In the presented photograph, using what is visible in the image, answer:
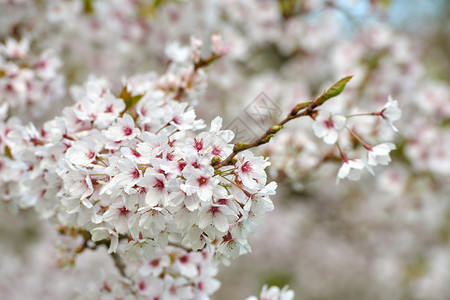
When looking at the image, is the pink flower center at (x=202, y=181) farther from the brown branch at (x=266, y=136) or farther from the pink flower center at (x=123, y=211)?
the pink flower center at (x=123, y=211)

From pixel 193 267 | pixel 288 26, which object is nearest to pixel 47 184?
pixel 193 267

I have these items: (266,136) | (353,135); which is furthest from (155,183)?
(353,135)

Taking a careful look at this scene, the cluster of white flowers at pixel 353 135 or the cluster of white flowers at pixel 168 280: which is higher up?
the cluster of white flowers at pixel 353 135

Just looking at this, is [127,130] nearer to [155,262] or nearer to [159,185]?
[159,185]

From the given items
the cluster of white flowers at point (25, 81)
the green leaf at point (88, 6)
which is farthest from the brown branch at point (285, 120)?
the green leaf at point (88, 6)

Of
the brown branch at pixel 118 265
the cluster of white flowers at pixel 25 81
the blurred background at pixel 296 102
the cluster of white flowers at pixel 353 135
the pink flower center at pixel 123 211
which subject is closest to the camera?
the pink flower center at pixel 123 211
